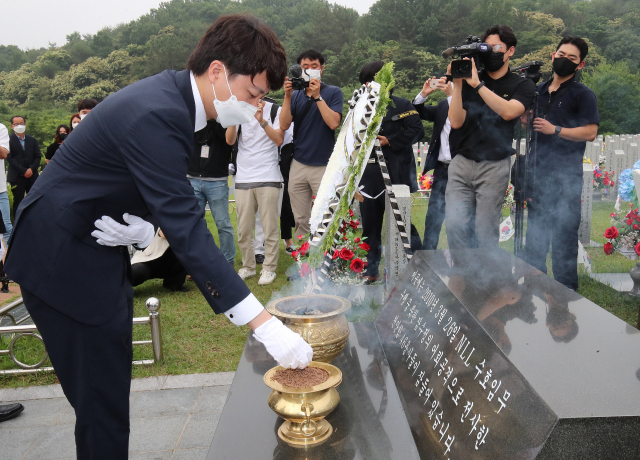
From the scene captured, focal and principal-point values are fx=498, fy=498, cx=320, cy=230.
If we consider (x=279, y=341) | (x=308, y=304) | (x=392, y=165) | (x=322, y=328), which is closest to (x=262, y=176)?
(x=392, y=165)

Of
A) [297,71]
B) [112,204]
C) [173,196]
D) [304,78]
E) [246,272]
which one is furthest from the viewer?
[246,272]

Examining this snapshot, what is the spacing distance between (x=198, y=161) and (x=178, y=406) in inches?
119

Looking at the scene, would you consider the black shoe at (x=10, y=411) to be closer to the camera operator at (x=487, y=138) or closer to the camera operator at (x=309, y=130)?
the camera operator at (x=309, y=130)

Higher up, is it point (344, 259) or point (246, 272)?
point (344, 259)

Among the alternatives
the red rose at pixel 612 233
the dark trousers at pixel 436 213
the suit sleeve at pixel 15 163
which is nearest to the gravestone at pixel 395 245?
the dark trousers at pixel 436 213

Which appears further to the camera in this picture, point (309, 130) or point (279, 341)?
point (309, 130)

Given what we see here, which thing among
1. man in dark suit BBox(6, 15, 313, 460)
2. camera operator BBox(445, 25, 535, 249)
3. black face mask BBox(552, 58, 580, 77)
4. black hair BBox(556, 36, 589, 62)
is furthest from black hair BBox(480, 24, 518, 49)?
man in dark suit BBox(6, 15, 313, 460)

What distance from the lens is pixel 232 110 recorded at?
5.90 feet

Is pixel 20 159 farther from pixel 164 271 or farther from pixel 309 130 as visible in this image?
pixel 309 130

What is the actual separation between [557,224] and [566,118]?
90 cm

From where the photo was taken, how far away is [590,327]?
1739mm

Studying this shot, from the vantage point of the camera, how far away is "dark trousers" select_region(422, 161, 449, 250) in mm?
A: 4934

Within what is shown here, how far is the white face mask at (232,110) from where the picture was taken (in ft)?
5.81

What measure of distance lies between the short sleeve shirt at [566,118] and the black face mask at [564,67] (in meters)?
0.09
